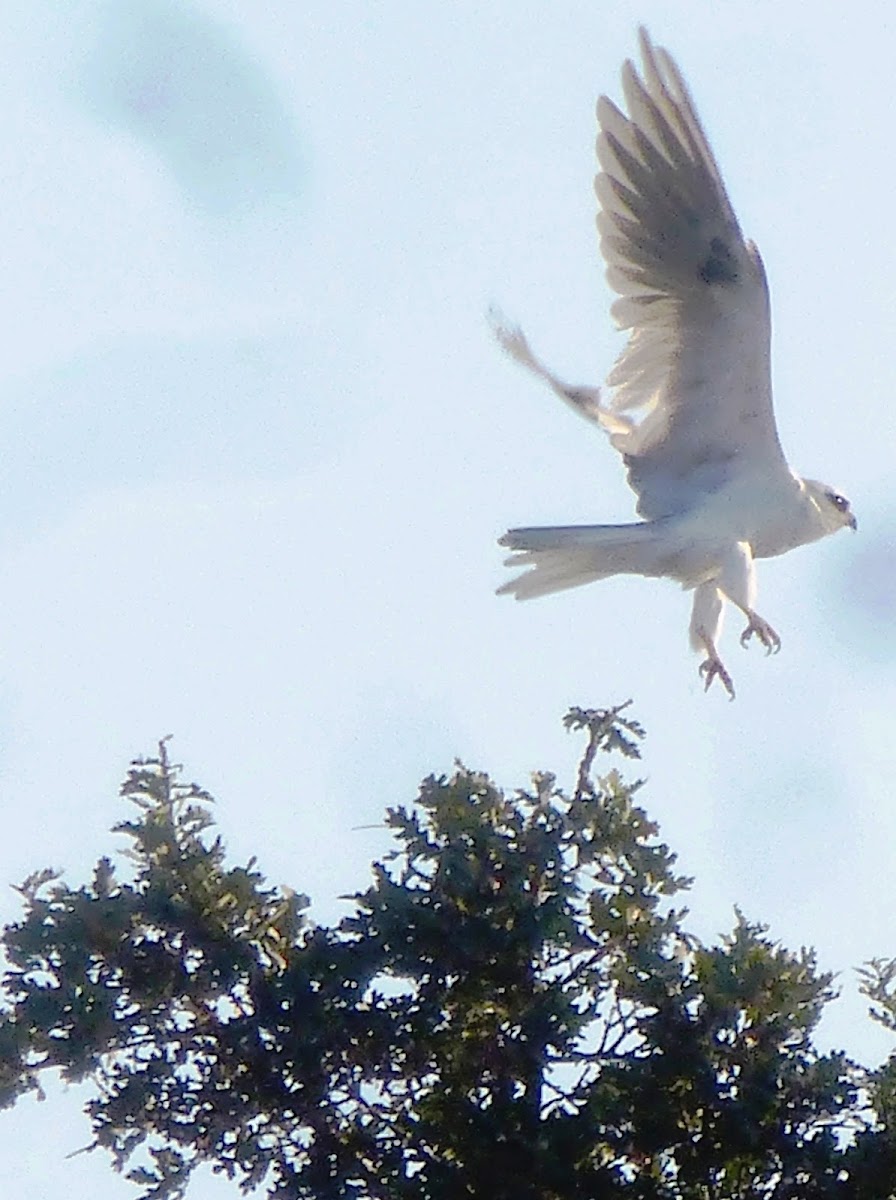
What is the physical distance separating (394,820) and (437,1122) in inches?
35.1

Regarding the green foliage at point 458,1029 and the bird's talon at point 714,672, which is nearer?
the green foliage at point 458,1029

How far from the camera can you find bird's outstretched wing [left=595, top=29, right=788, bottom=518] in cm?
815

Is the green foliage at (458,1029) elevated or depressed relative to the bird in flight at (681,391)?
depressed

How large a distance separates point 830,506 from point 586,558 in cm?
146

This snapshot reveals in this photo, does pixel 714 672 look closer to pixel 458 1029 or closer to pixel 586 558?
pixel 586 558

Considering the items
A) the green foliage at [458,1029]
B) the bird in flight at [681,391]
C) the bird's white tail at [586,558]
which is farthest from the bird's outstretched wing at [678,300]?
the green foliage at [458,1029]

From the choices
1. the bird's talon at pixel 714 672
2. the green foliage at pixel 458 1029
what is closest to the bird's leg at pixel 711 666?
the bird's talon at pixel 714 672

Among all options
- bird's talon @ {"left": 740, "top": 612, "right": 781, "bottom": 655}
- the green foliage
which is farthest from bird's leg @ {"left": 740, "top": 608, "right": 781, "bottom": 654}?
the green foliage

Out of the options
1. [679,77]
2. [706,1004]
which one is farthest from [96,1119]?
[679,77]

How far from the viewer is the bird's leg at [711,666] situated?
8773 mm

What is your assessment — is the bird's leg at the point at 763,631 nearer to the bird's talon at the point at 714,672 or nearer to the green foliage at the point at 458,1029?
the bird's talon at the point at 714,672

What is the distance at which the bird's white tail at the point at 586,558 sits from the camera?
814 cm

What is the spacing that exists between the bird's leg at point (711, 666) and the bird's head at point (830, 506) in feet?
2.47

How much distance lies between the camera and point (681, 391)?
28.0 ft
